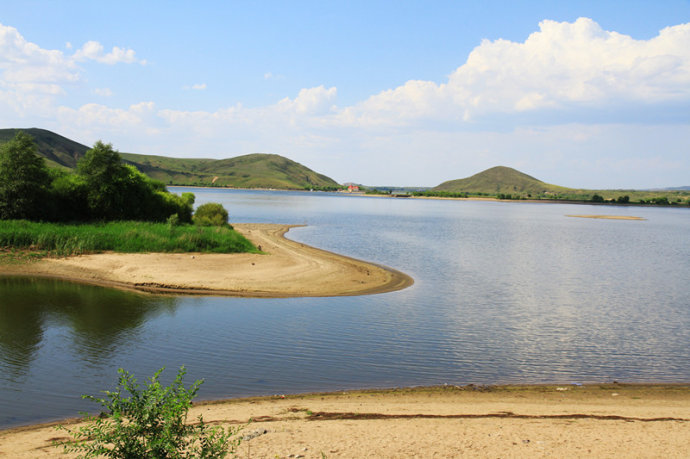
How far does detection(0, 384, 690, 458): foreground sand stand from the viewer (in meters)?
8.92

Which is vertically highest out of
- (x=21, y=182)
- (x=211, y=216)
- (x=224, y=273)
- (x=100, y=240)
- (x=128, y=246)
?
(x=21, y=182)

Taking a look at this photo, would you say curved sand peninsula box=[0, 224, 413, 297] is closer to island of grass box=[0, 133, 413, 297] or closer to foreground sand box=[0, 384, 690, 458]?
island of grass box=[0, 133, 413, 297]

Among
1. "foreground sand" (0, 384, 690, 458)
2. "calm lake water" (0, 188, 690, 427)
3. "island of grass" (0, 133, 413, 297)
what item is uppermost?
"island of grass" (0, 133, 413, 297)

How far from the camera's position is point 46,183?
38000 mm

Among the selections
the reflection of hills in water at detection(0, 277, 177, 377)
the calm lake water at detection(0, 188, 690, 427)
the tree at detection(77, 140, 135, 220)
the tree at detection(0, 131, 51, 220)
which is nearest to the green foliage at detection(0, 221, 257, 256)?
the tree at detection(0, 131, 51, 220)

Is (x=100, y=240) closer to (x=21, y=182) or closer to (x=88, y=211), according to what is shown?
(x=88, y=211)

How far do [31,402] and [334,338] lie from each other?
31.8 feet

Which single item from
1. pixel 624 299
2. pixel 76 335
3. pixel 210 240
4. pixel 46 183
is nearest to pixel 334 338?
pixel 76 335

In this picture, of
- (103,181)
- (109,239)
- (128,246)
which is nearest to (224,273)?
(128,246)

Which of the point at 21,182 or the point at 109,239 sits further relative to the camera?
the point at 21,182

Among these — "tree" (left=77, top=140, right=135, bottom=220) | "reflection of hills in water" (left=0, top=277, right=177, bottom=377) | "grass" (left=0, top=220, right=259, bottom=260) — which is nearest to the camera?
"reflection of hills in water" (left=0, top=277, right=177, bottom=377)

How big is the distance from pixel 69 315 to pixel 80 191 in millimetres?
22865

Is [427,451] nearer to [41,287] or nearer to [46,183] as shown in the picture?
[41,287]

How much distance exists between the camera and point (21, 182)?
1401 inches
